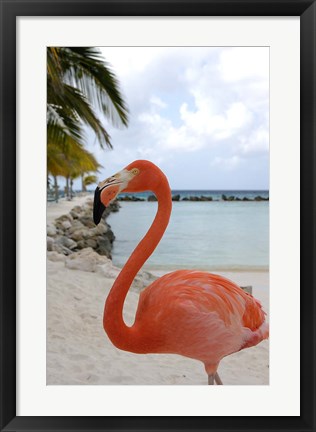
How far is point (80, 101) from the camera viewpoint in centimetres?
175

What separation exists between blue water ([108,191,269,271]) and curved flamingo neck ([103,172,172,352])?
3cm

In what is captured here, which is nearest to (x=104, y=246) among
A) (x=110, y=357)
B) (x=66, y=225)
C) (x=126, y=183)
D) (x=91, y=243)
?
(x=91, y=243)

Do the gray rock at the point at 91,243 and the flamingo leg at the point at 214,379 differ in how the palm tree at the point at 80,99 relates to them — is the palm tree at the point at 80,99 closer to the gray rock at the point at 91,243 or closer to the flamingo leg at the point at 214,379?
the gray rock at the point at 91,243

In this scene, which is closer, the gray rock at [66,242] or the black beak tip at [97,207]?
the black beak tip at [97,207]

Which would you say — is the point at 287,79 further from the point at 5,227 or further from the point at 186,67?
the point at 5,227

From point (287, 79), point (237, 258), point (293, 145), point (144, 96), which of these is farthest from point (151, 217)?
point (287, 79)

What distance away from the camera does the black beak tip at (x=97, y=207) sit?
1.54 m

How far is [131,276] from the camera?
157cm

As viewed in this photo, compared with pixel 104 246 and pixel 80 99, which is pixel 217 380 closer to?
pixel 104 246

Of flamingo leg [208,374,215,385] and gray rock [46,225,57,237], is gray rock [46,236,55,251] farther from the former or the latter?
flamingo leg [208,374,215,385]

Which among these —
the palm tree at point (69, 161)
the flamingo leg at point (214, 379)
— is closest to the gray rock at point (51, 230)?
the palm tree at point (69, 161)

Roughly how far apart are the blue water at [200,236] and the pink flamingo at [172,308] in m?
0.04

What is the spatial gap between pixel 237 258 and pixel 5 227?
79 cm

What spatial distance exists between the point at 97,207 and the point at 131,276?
10.2 inches
